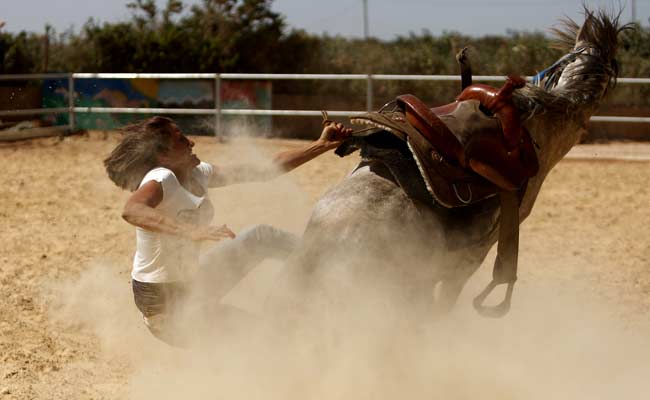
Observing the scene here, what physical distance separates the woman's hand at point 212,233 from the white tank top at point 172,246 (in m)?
0.32

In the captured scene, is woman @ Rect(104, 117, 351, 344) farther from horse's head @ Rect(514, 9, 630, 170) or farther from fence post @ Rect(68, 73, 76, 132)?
fence post @ Rect(68, 73, 76, 132)

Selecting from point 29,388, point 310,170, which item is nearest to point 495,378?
point 29,388

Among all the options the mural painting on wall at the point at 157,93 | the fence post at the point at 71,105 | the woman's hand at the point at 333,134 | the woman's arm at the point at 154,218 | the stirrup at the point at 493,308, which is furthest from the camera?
the mural painting on wall at the point at 157,93

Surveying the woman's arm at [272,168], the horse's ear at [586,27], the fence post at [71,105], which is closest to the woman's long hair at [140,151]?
the woman's arm at [272,168]

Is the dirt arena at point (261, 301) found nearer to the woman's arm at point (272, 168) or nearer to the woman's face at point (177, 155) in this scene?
the woman's arm at point (272, 168)

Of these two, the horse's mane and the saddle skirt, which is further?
the horse's mane

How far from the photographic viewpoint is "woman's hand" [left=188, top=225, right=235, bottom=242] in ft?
9.62

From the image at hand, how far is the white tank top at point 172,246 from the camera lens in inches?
132

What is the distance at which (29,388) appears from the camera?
11.8 ft

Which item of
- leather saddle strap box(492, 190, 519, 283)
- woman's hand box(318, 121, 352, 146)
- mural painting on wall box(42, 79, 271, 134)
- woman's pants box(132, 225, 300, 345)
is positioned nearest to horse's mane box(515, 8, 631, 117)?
leather saddle strap box(492, 190, 519, 283)

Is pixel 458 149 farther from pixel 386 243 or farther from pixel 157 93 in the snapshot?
pixel 157 93

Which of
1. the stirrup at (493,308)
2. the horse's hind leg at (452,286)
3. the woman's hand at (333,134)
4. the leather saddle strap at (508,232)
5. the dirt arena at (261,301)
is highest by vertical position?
the woman's hand at (333,134)

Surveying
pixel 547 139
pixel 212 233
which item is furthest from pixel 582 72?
pixel 212 233

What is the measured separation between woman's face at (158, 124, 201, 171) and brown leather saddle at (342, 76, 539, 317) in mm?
854
